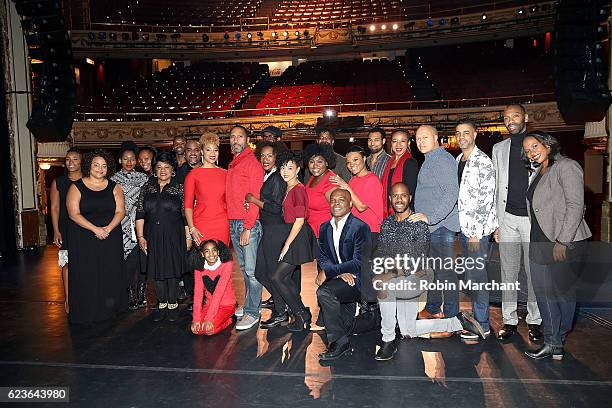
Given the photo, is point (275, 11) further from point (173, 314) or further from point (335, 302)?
point (335, 302)

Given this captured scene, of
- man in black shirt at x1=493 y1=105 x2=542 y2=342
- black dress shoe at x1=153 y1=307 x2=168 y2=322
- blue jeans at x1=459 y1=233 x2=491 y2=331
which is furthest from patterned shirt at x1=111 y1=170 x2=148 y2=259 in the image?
man in black shirt at x1=493 y1=105 x2=542 y2=342

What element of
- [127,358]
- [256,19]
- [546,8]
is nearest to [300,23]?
[256,19]

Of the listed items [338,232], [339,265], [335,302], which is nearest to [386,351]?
[335,302]

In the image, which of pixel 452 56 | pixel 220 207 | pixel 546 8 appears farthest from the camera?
pixel 452 56

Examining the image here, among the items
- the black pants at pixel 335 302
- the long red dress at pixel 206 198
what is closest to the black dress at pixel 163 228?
the long red dress at pixel 206 198

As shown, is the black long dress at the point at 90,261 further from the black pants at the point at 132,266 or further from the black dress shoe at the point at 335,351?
Result: the black dress shoe at the point at 335,351

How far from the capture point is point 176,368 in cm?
338

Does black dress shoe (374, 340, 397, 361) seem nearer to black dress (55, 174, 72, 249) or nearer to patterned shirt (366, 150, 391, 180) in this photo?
patterned shirt (366, 150, 391, 180)

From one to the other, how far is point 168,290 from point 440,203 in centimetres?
243

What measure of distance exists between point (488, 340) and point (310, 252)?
4.78 ft

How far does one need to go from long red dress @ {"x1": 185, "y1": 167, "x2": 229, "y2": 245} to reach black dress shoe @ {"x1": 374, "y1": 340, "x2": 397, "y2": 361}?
5.26ft

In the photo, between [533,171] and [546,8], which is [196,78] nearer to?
[546,8]

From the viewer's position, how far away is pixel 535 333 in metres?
3.78

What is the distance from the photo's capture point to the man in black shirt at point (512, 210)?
Result: 379 cm
